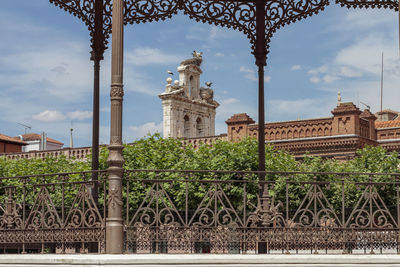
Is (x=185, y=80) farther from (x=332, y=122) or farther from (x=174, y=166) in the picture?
(x=174, y=166)

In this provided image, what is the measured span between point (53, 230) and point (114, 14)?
2780mm

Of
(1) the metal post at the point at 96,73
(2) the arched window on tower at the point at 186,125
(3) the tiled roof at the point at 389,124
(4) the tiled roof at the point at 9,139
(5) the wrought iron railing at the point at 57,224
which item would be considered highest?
(2) the arched window on tower at the point at 186,125

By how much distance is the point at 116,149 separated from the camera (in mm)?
8016

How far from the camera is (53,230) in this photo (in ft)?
27.9

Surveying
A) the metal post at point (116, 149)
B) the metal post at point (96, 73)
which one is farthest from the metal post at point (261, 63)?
the metal post at point (116, 149)

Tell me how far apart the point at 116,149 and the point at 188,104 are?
148 ft

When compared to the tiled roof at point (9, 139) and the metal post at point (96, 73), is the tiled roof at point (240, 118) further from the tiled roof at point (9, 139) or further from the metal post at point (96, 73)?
the tiled roof at point (9, 139)

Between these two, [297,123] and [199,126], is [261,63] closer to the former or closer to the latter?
[297,123]

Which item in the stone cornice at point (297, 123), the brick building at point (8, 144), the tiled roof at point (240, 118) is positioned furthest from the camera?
the brick building at point (8, 144)

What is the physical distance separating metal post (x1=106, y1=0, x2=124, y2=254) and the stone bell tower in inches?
1628

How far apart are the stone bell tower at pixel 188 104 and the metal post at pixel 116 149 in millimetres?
41339

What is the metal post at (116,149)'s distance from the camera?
784 centimetres

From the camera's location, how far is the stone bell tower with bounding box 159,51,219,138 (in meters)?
51.3

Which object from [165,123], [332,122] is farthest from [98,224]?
[165,123]
